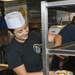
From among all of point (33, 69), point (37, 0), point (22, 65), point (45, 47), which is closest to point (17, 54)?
point (22, 65)

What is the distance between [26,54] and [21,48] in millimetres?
65

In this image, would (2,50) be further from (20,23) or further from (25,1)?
(25,1)

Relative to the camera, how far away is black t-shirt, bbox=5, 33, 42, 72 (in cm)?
139

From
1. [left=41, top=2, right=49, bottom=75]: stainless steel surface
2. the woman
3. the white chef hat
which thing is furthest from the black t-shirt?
[left=41, top=2, right=49, bottom=75]: stainless steel surface

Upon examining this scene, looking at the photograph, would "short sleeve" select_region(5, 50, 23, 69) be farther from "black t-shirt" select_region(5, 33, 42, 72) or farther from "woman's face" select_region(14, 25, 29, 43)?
"woman's face" select_region(14, 25, 29, 43)

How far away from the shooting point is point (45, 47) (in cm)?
95

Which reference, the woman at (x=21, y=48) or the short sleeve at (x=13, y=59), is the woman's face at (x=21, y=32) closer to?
the woman at (x=21, y=48)

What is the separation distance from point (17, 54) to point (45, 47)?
20.1 inches

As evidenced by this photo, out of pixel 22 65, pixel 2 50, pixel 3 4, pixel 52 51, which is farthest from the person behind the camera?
pixel 3 4

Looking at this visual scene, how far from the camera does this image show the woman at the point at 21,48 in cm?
139

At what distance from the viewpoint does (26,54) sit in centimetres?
150

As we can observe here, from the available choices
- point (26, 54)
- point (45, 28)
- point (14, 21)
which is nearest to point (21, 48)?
point (26, 54)

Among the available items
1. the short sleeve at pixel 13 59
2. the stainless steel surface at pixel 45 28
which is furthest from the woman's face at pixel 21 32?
the stainless steel surface at pixel 45 28

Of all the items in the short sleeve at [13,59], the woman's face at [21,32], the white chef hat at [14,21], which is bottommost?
the short sleeve at [13,59]
